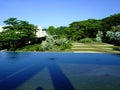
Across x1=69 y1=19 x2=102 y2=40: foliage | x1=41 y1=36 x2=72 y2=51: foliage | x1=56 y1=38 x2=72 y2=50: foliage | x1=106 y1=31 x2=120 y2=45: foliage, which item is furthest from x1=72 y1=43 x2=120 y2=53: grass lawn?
x1=69 y1=19 x2=102 y2=40: foliage

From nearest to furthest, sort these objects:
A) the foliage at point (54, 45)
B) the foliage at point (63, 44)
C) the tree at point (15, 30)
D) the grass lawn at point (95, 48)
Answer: the grass lawn at point (95, 48) → the foliage at point (54, 45) → the foliage at point (63, 44) → the tree at point (15, 30)

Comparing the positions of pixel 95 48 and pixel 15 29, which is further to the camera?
pixel 15 29

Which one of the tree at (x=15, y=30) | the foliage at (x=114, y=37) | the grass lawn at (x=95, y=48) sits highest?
the tree at (x=15, y=30)

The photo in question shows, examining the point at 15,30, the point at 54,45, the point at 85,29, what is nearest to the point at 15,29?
the point at 15,30

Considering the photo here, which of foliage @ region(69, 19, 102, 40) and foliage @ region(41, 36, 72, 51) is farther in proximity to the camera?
foliage @ region(69, 19, 102, 40)

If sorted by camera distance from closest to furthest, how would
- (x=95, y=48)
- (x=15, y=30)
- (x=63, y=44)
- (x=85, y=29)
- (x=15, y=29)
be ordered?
(x=63, y=44) < (x=95, y=48) < (x=15, y=30) < (x=15, y=29) < (x=85, y=29)

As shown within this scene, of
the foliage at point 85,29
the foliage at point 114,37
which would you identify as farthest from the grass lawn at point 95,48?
the foliage at point 85,29

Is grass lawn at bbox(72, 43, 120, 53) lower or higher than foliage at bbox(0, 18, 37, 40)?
lower

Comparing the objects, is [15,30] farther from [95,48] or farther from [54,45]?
[95,48]

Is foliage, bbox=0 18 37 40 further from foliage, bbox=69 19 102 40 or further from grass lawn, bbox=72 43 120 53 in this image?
foliage, bbox=69 19 102 40

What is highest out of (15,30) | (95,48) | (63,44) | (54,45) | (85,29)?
(15,30)

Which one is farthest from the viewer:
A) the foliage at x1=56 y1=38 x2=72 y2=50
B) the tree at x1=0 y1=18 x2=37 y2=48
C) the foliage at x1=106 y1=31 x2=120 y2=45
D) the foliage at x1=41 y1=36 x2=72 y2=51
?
the foliage at x1=106 y1=31 x2=120 y2=45

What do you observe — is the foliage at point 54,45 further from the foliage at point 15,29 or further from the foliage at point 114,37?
the foliage at point 114,37

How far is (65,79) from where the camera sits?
9.00 m
